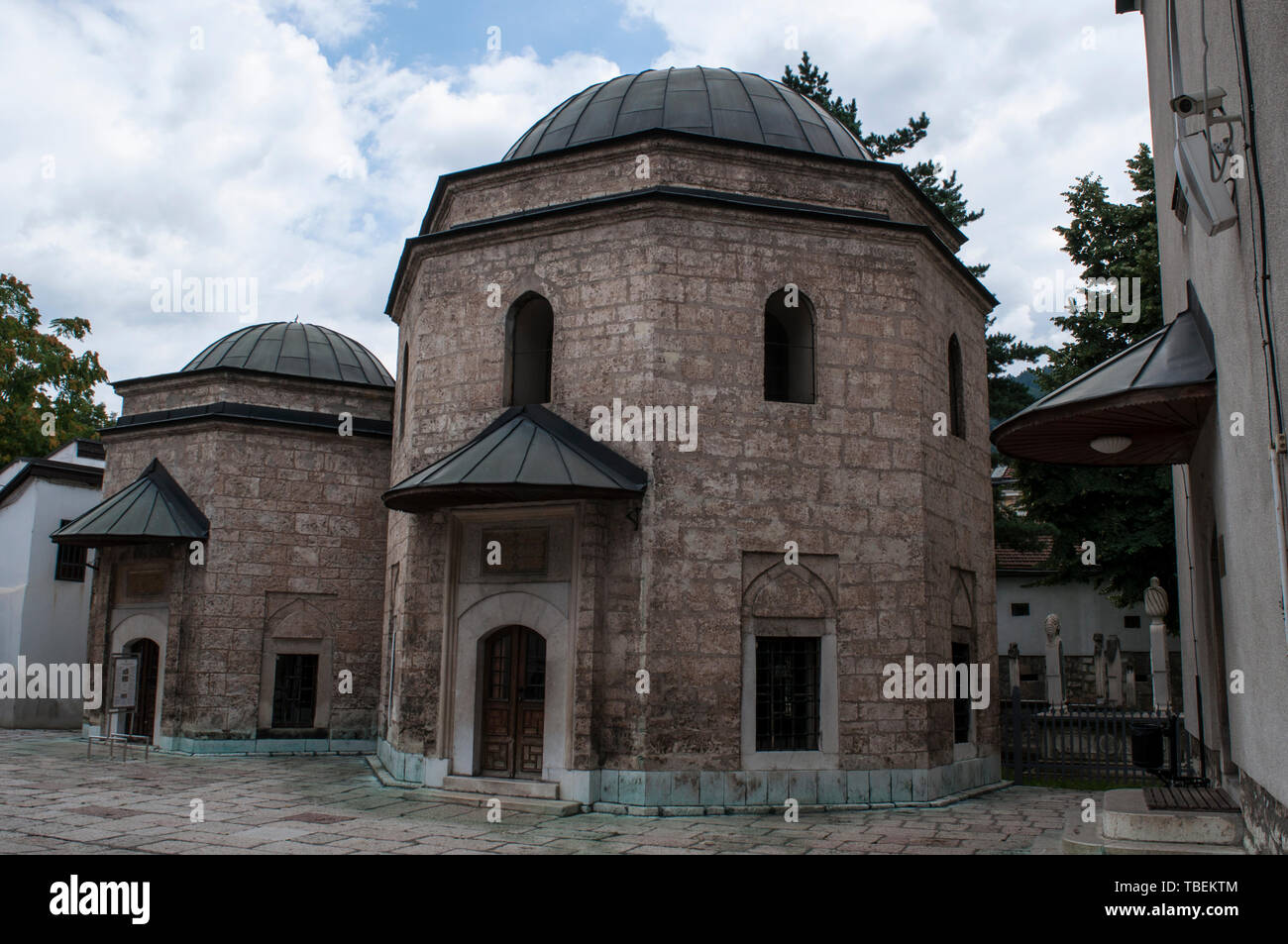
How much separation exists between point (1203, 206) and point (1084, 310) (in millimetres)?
15015

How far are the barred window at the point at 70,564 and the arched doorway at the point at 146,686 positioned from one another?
4.98m

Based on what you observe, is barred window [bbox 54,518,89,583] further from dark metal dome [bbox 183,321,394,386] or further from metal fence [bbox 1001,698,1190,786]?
metal fence [bbox 1001,698,1190,786]

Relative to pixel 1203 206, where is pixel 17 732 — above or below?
below

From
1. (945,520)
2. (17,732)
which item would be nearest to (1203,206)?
(945,520)

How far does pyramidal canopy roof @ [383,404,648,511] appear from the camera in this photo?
10.0 metres

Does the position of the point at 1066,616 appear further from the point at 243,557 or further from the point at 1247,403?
the point at 1247,403

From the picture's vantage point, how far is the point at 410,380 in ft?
42.6

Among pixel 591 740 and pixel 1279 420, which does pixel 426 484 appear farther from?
pixel 1279 420

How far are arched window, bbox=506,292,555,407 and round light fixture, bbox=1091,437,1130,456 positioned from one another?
6559 mm

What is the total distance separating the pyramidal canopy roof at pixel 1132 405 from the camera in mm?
6477

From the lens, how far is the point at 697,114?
12.9m

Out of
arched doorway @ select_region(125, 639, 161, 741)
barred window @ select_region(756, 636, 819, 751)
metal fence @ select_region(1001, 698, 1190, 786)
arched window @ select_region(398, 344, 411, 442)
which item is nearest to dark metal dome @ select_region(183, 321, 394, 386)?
arched window @ select_region(398, 344, 411, 442)

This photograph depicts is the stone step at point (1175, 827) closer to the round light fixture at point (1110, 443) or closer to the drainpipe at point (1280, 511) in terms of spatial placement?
the drainpipe at point (1280, 511)

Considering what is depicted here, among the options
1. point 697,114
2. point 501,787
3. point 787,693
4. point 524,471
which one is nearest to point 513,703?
point 501,787
